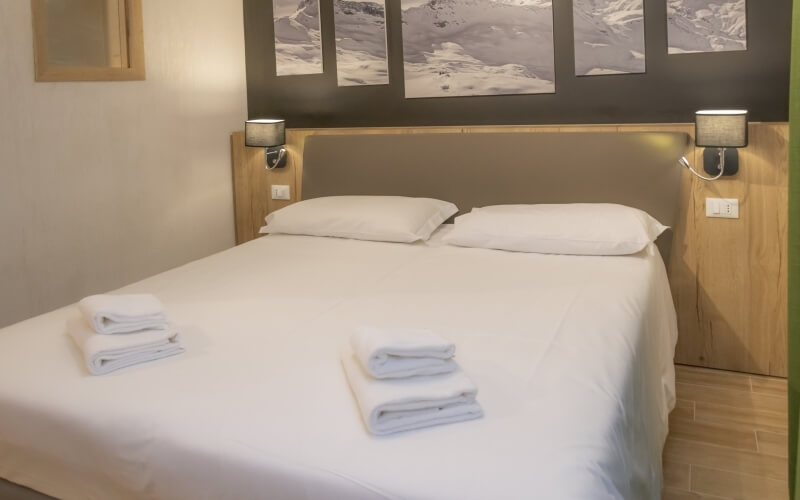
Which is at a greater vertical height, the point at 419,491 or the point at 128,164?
the point at 128,164

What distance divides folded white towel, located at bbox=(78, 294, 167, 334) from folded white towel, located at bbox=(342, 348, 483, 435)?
70cm

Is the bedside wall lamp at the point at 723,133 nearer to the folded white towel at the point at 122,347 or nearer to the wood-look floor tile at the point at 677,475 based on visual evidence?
the wood-look floor tile at the point at 677,475

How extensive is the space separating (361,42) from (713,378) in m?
2.40

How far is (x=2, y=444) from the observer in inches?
66.9

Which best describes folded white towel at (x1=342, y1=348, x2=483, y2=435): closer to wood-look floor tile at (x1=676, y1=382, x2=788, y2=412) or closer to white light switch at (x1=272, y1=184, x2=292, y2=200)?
wood-look floor tile at (x1=676, y1=382, x2=788, y2=412)

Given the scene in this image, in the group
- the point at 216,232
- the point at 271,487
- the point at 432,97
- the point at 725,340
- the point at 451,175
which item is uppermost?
the point at 432,97

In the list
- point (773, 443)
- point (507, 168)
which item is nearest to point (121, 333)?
point (507, 168)

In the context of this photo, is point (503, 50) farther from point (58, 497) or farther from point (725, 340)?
point (58, 497)

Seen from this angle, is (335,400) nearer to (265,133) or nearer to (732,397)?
(732,397)

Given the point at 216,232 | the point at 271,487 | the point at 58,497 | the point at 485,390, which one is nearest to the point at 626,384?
the point at 485,390

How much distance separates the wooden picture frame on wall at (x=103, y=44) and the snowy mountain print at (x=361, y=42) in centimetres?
102

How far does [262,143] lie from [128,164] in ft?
2.30

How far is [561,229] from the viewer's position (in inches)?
115

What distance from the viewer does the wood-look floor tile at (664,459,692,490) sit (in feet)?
7.63
